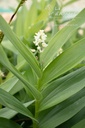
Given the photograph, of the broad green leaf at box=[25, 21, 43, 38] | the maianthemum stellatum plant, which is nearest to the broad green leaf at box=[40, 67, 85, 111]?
the maianthemum stellatum plant

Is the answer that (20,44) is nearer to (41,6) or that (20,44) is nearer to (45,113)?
(45,113)

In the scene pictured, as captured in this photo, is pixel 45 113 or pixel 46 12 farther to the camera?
pixel 46 12

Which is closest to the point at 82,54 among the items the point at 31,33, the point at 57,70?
the point at 57,70

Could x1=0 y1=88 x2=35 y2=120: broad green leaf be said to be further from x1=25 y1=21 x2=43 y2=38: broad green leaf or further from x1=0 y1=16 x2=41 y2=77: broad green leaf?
x1=25 y1=21 x2=43 y2=38: broad green leaf

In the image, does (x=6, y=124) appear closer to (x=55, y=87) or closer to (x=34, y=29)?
(x=55, y=87)

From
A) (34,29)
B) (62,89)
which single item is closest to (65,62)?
(62,89)

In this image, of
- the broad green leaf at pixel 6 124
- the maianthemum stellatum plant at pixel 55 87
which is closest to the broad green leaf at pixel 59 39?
the maianthemum stellatum plant at pixel 55 87
